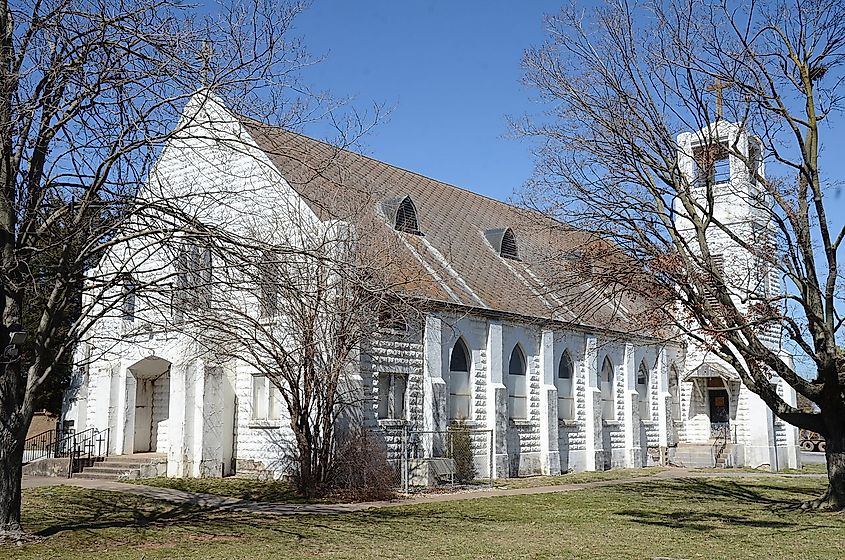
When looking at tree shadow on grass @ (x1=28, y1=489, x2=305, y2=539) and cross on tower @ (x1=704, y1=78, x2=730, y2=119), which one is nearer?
tree shadow on grass @ (x1=28, y1=489, x2=305, y2=539)

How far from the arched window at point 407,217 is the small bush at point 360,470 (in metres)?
8.20

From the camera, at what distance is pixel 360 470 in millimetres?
21031

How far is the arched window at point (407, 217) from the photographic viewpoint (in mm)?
27812

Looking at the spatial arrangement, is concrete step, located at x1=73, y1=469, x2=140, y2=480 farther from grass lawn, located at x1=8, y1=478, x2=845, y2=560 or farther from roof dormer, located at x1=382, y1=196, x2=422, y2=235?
roof dormer, located at x1=382, y1=196, x2=422, y2=235

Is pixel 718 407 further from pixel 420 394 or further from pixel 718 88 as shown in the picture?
pixel 718 88

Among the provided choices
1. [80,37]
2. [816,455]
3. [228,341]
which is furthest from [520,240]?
[816,455]

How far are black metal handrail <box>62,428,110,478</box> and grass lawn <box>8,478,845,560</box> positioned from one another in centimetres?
462

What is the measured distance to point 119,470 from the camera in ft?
81.1

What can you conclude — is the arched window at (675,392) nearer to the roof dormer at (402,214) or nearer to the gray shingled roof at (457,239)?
the gray shingled roof at (457,239)

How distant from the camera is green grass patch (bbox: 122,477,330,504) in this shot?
65.1ft

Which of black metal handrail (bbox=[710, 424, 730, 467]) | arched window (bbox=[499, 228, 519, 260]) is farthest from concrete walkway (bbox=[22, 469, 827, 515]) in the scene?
arched window (bbox=[499, 228, 519, 260])

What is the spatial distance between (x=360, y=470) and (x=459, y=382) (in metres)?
5.95

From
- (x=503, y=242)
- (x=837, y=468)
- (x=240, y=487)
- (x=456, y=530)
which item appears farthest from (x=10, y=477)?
(x=503, y=242)

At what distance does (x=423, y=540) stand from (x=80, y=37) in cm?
917
